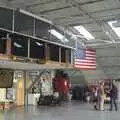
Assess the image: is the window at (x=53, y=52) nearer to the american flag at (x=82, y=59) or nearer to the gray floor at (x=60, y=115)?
the american flag at (x=82, y=59)

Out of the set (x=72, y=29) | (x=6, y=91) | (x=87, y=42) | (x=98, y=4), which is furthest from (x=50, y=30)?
(x=6, y=91)

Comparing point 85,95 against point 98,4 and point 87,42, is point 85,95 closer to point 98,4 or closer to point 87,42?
point 87,42

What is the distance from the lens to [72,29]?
20422 mm

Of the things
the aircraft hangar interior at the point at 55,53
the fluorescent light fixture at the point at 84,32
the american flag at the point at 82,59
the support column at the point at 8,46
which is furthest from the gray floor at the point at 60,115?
the fluorescent light fixture at the point at 84,32

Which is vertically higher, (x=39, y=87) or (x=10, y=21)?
(x=10, y=21)

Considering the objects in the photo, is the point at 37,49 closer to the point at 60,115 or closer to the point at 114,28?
the point at 60,115

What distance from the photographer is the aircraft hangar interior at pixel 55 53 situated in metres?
16.4

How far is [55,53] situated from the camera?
20.8 m

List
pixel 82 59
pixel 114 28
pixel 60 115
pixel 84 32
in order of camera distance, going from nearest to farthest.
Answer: pixel 60 115 < pixel 114 28 < pixel 84 32 < pixel 82 59

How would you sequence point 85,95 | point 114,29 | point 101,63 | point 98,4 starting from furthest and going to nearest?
point 85,95
point 101,63
point 114,29
point 98,4

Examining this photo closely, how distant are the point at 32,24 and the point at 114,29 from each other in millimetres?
4635

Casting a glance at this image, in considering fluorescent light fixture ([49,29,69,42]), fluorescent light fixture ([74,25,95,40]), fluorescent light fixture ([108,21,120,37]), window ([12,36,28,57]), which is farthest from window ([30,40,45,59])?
fluorescent light fixture ([108,21,120,37])

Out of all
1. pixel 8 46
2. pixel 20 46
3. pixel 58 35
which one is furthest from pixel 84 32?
pixel 8 46

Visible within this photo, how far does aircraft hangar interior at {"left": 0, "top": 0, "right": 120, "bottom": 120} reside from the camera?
16.4 meters
